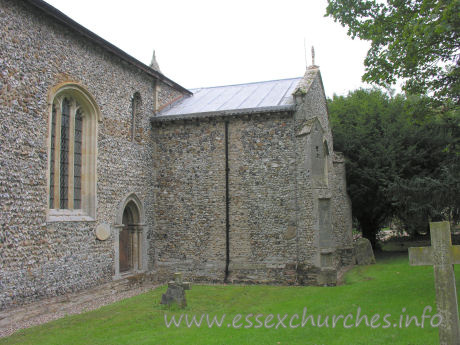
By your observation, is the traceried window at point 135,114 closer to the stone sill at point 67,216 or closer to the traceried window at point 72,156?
the traceried window at point 72,156

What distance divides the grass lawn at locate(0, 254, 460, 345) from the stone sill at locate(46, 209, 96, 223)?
2.56m

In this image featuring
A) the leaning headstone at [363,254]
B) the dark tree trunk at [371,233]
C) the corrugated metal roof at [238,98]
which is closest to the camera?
the corrugated metal roof at [238,98]

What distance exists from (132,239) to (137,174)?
7.76ft

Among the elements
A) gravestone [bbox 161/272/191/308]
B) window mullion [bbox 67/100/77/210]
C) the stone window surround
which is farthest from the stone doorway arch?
gravestone [bbox 161/272/191/308]

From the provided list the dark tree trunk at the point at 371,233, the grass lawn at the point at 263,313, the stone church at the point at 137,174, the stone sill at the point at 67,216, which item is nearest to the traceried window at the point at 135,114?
the stone church at the point at 137,174

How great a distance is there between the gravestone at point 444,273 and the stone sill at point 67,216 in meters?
8.61

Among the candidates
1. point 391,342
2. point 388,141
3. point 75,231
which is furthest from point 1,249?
point 388,141

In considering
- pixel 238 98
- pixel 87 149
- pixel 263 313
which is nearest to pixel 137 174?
pixel 87 149

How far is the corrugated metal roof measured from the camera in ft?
50.6

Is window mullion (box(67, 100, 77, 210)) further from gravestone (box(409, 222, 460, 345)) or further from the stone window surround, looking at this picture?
gravestone (box(409, 222, 460, 345))

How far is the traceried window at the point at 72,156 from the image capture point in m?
10.7

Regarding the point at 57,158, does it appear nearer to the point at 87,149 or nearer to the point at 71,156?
the point at 71,156

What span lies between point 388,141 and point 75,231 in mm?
15686

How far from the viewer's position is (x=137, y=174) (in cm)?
1414
